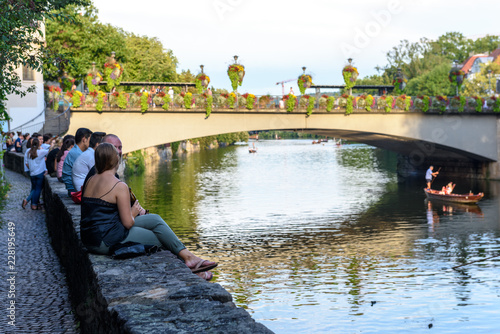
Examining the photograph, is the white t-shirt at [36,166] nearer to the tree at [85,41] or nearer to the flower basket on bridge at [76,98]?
the flower basket on bridge at [76,98]

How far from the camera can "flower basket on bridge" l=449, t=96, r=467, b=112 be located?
41094mm

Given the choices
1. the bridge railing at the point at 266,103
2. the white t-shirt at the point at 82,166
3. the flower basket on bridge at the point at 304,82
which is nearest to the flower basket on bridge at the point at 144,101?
the bridge railing at the point at 266,103

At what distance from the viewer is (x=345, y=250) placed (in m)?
21.5

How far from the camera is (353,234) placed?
2461 centimetres

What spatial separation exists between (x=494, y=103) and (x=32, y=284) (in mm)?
38494

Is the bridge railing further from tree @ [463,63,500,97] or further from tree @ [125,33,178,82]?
tree @ [463,63,500,97]

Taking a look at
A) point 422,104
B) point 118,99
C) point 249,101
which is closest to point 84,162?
point 118,99

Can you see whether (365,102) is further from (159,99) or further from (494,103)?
(159,99)

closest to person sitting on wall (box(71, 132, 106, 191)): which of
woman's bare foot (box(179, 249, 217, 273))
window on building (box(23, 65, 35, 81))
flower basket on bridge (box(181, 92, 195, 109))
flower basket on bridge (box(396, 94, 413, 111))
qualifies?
woman's bare foot (box(179, 249, 217, 273))

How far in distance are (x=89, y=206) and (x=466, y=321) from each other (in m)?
10.2

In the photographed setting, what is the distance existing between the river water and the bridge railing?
4.77 meters

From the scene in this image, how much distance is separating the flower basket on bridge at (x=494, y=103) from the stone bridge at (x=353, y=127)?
1.69 ft

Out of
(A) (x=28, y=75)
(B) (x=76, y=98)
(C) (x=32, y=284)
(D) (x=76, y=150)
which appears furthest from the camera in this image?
(A) (x=28, y=75)

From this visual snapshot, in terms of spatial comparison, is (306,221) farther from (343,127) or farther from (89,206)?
(89,206)
